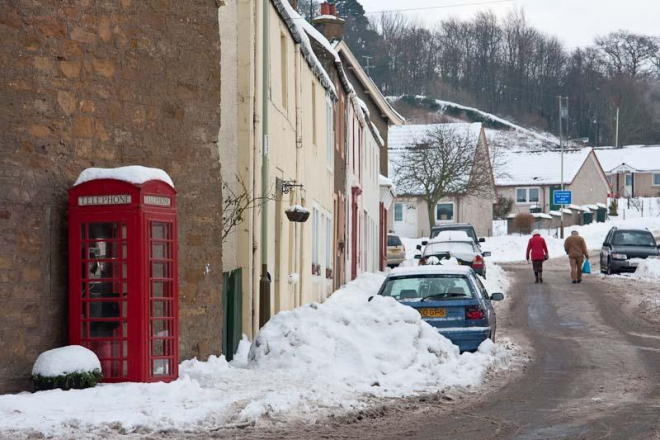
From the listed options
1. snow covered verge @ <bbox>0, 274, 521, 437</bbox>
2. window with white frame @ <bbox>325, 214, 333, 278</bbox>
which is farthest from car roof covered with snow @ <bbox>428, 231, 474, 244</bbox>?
snow covered verge @ <bbox>0, 274, 521, 437</bbox>

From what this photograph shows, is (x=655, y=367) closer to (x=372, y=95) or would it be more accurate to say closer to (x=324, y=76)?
(x=324, y=76)

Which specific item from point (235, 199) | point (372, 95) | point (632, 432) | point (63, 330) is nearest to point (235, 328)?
point (235, 199)

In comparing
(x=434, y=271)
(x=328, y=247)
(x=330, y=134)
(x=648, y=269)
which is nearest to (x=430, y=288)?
(x=434, y=271)

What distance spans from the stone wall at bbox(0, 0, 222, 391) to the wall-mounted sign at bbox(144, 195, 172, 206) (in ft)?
2.60

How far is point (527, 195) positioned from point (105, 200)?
7914cm

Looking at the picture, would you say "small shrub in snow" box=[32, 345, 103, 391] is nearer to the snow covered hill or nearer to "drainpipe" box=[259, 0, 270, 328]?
"drainpipe" box=[259, 0, 270, 328]

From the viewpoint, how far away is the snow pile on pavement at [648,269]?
123 feet

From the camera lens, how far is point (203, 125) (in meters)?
13.6

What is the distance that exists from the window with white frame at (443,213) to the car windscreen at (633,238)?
123ft

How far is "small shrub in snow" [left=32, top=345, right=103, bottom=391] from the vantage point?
10.9 m

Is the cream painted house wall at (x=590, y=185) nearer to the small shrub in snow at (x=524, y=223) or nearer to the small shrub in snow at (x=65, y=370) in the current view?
the small shrub in snow at (x=524, y=223)

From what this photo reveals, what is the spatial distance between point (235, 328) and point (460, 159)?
51.6 metres

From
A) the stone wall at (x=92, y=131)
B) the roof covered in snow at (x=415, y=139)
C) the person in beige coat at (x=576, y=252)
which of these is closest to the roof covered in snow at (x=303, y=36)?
the stone wall at (x=92, y=131)

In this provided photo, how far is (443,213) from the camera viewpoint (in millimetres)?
78562
